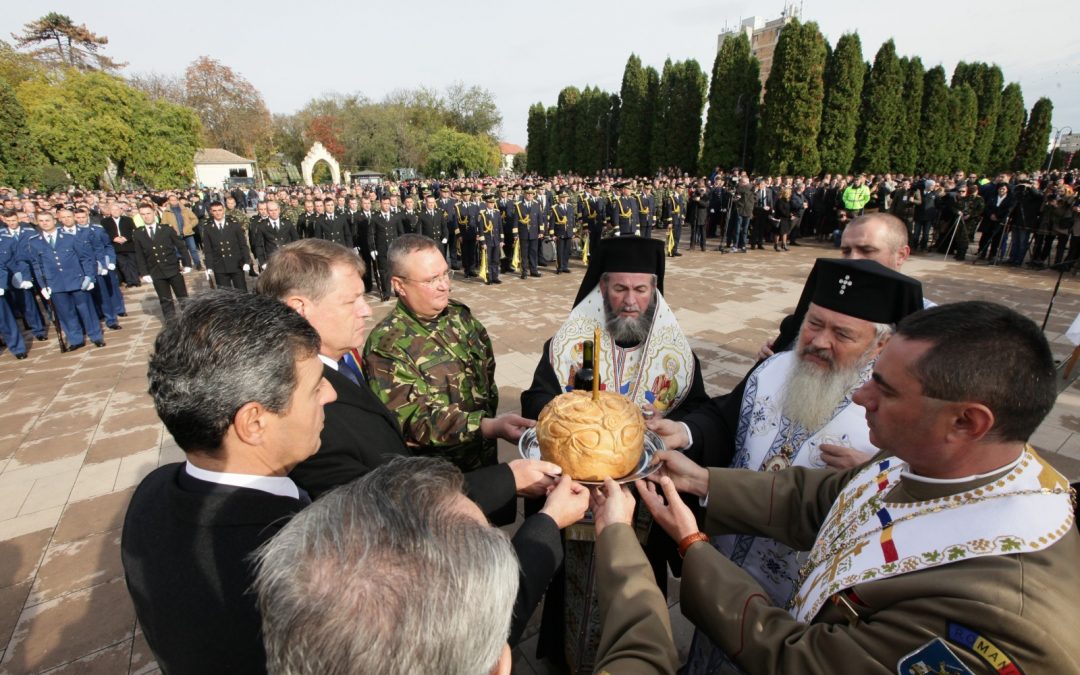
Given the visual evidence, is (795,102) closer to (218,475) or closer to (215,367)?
→ (215,367)

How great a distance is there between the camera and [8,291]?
8906mm

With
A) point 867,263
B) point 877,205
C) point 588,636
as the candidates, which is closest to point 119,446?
point 588,636

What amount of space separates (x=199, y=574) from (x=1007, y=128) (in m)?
49.6

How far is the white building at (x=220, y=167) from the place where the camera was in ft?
185

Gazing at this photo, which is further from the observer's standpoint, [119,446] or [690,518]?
[119,446]

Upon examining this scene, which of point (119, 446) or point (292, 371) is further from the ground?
point (292, 371)

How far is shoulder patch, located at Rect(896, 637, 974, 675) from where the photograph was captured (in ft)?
3.47

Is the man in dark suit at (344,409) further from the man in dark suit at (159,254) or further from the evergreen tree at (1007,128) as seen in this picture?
the evergreen tree at (1007,128)

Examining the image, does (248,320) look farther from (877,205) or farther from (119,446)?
(877,205)

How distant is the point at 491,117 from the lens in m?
69.1

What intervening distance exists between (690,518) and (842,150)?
1161 inches

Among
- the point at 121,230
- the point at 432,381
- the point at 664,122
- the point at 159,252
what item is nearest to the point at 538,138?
the point at 664,122

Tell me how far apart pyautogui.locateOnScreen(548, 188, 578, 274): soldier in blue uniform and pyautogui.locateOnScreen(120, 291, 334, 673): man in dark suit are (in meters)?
13.8

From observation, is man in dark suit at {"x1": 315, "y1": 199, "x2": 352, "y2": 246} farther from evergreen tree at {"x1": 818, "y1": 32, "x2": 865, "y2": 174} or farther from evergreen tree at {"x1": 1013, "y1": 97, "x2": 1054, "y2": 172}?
evergreen tree at {"x1": 1013, "y1": 97, "x2": 1054, "y2": 172}
